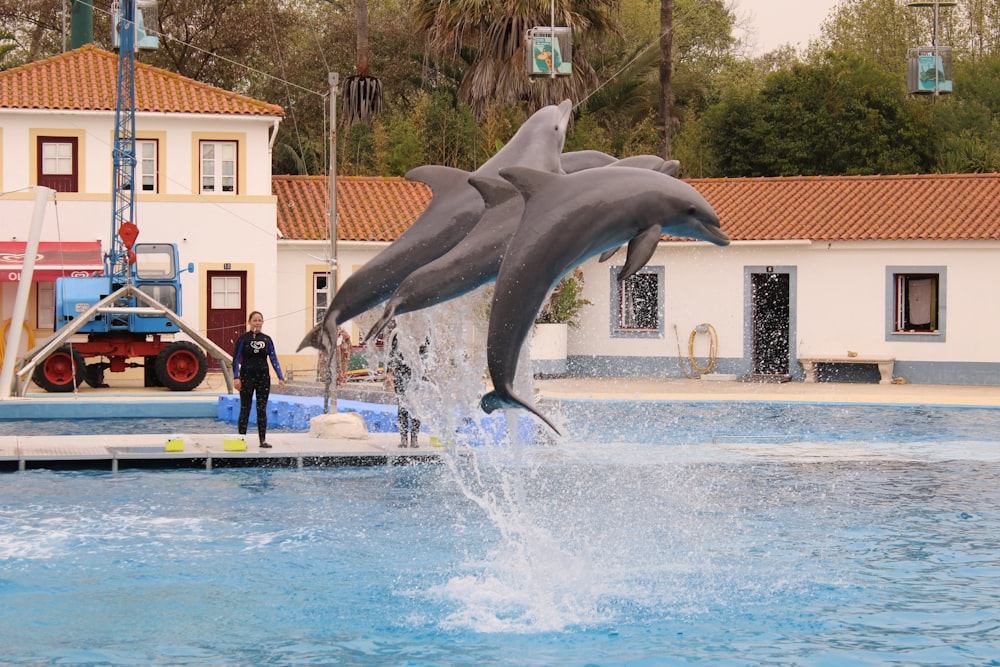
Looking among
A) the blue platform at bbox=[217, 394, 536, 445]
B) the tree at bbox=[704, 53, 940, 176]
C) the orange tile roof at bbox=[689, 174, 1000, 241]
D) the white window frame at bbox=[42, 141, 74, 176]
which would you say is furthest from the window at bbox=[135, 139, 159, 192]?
the tree at bbox=[704, 53, 940, 176]

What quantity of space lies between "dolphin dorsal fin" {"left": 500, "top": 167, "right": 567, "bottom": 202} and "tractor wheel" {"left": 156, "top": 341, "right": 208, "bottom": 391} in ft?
61.1

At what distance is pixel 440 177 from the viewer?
8.75 metres

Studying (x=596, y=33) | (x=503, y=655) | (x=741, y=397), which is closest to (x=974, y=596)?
(x=503, y=655)

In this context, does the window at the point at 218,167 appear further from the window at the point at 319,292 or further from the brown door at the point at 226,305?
the window at the point at 319,292

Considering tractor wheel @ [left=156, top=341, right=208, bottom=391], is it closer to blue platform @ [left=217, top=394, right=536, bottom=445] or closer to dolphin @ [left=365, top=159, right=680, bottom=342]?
blue platform @ [left=217, top=394, right=536, bottom=445]

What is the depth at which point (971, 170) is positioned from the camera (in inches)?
1484

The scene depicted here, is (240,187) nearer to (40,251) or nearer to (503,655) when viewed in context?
(40,251)

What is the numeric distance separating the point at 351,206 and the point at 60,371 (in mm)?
8918

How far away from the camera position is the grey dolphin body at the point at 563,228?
7.54 meters

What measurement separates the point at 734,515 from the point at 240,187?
61.6ft

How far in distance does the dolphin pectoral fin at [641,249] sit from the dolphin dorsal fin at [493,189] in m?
0.89

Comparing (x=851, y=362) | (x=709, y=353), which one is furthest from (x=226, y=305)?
(x=851, y=362)

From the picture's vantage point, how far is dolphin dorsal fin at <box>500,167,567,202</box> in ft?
25.4

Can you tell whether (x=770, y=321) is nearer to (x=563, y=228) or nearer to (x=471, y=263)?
(x=471, y=263)
